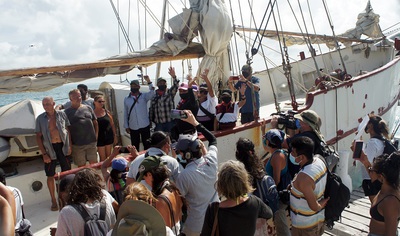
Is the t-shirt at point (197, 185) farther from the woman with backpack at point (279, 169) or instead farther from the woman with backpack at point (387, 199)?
the woman with backpack at point (387, 199)

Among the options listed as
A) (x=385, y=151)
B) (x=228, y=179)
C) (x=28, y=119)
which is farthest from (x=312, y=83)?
(x=228, y=179)

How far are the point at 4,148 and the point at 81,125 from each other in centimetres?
124

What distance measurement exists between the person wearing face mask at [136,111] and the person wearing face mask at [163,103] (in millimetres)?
121

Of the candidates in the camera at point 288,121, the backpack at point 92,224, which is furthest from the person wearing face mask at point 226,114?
the backpack at point 92,224

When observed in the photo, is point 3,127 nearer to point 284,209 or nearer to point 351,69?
point 284,209

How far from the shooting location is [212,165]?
310 cm

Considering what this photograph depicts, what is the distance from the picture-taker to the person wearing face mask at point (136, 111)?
5469 mm

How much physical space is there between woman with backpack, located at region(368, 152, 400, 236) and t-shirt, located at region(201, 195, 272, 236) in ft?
3.49

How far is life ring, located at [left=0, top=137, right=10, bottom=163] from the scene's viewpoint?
4.98m

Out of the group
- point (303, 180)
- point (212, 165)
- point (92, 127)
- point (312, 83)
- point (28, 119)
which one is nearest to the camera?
point (303, 180)

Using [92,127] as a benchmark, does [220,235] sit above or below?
below

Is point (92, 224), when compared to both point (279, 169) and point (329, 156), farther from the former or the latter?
point (329, 156)

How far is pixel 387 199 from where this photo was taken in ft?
8.80

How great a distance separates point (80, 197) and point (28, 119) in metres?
3.44
